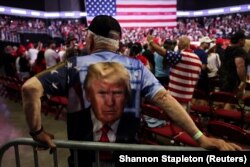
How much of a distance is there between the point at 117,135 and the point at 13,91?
8.53m

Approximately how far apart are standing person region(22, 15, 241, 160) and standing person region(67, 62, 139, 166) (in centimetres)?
3

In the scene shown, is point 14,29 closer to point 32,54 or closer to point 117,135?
point 32,54

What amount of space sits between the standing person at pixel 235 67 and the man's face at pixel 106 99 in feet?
12.6

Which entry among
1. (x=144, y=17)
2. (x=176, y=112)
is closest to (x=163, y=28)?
(x=144, y=17)

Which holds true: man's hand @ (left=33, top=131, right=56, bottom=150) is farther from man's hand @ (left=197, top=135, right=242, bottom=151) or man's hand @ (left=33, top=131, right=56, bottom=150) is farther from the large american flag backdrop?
the large american flag backdrop

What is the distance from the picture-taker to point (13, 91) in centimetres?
999

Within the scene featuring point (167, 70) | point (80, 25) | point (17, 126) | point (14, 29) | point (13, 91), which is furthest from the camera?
point (80, 25)

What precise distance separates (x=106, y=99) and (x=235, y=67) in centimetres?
426

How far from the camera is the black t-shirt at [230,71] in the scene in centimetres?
558

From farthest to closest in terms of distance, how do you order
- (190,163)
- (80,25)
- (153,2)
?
(80,25) < (153,2) < (190,163)

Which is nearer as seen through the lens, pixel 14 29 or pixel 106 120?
pixel 106 120

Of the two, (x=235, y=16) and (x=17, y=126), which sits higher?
(x=235, y=16)

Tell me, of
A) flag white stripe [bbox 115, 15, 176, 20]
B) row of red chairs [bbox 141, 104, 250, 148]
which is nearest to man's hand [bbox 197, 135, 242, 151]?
row of red chairs [bbox 141, 104, 250, 148]

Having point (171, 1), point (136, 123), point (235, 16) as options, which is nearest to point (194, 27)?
point (235, 16)
